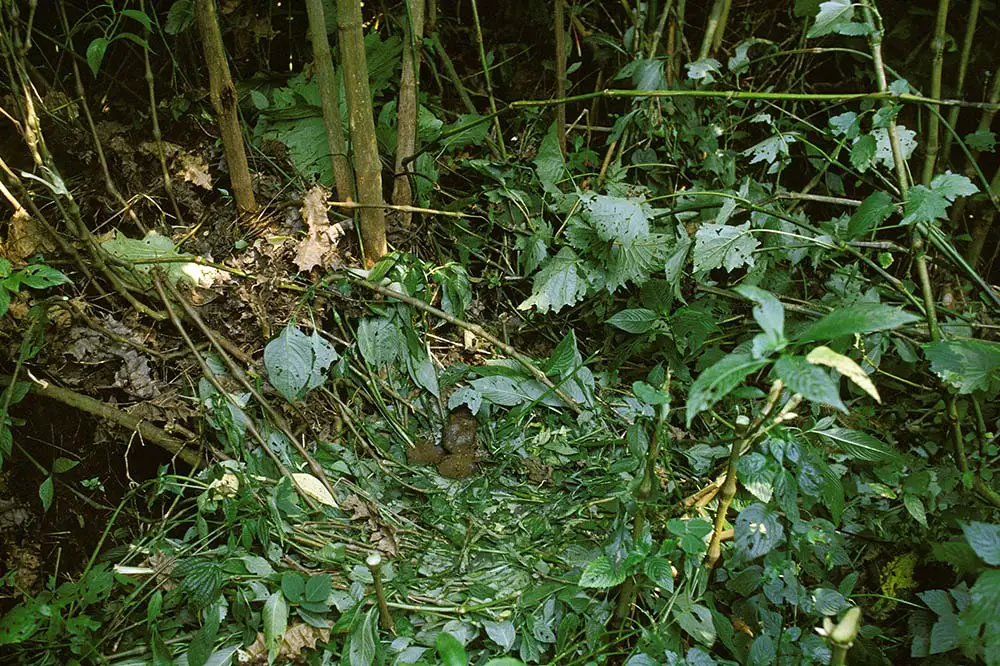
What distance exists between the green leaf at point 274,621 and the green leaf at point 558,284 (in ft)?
3.28

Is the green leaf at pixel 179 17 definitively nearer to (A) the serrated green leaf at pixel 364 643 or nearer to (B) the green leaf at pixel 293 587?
(B) the green leaf at pixel 293 587

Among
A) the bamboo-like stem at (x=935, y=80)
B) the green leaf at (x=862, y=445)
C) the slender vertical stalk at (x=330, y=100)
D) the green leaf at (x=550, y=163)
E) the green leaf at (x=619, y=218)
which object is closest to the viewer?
the green leaf at (x=862, y=445)

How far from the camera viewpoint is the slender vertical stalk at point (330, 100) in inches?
70.9

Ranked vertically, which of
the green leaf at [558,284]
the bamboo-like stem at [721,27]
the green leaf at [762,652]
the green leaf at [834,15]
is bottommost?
the green leaf at [762,652]

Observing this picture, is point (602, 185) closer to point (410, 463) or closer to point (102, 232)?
point (410, 463)

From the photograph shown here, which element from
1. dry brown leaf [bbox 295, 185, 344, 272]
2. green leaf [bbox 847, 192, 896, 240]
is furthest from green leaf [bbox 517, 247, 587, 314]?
green leaf [bbox 847, 192, 896, 240]

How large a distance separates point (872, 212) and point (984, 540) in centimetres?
79

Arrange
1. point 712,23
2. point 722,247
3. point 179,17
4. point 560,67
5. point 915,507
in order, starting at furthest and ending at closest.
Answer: point 712,23 → point 560,67 → point 179,17 → point 722,247 → point 915,507

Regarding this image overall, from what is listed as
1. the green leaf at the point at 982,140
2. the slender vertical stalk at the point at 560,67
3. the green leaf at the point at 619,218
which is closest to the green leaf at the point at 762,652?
the green leaf at the point at 619,218

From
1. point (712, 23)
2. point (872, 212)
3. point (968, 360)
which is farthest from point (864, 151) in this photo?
point (712, 23)

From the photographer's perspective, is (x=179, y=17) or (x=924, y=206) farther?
(x=179, y=17)

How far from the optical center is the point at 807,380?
0.94 metres

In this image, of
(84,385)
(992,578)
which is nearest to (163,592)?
(84,385)

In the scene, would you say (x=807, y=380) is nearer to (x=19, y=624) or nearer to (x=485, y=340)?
(x=485, y=340)
